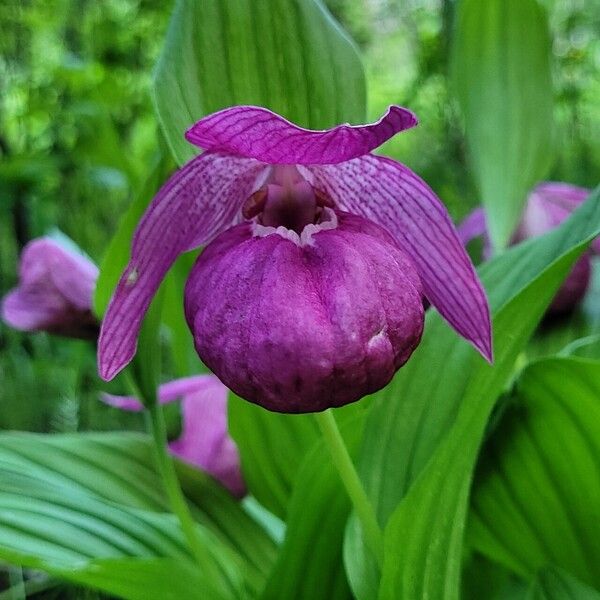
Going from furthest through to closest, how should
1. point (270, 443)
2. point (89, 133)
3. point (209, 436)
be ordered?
point (89, 133) < point (209, 436) < point (270, 443)

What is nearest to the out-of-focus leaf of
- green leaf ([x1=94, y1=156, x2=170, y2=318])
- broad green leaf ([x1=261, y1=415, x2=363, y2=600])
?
broad green leaf ([x1=261, y1=415, x2=363, y2=600])

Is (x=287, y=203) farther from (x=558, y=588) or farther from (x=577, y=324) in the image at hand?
(x=577, y=324)

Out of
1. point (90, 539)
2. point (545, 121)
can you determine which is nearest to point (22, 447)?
point (90, 539)

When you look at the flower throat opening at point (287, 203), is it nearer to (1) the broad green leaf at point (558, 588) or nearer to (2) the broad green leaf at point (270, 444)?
(2) the broad green leaf at point (270, 444)

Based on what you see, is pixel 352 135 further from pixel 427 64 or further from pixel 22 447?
pixel 427 64

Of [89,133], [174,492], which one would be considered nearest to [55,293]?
[174,492]

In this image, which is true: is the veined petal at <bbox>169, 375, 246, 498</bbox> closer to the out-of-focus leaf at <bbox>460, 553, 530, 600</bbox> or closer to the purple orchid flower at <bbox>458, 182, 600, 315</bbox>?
the out-of-focus leaf at <bbox>460, 553, 530, 600</bbox>

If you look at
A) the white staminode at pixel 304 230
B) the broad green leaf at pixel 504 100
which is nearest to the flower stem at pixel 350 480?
the white staminode at pixel 304 230
